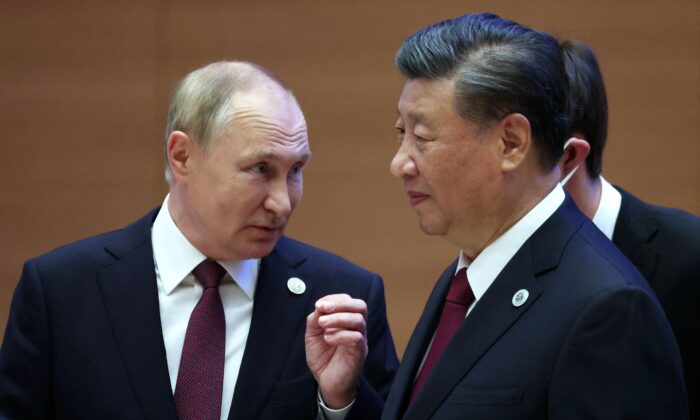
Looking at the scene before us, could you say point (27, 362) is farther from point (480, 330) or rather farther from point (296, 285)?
point (480, 330)

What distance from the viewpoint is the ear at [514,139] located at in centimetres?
223

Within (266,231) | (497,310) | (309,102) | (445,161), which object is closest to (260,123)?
(266,231)

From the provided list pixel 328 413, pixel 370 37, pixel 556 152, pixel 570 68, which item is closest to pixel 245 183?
pixel 328 413

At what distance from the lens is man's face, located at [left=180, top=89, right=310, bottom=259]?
2.68 meters

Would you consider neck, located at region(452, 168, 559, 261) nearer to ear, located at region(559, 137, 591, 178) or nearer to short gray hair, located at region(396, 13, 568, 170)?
short gray hair, located at region(396, 13, 568, 170)

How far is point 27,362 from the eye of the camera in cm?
267

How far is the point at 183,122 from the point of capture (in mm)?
2795

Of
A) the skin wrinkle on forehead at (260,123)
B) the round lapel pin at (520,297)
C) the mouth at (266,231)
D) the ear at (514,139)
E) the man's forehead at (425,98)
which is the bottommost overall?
the mouth at (266,231)

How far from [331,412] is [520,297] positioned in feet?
2.03

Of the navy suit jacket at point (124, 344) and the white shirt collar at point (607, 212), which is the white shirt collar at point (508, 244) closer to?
the navy suit jacket at point (124, 344)

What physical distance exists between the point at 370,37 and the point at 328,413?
2291 mm

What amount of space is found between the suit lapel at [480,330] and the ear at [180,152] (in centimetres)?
88

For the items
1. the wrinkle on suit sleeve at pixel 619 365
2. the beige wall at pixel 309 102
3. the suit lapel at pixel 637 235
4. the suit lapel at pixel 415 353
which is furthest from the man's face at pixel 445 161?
the beige wall at pixel 309 102

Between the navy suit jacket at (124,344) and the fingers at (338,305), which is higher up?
the fingers at (338,305)
